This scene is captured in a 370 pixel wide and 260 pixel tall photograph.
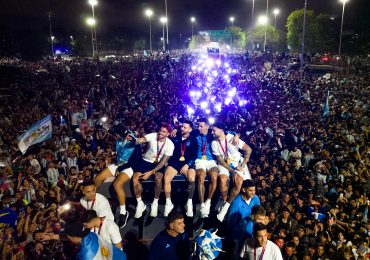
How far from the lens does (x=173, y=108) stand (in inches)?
623

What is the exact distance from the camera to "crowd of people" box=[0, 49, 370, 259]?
4857mm

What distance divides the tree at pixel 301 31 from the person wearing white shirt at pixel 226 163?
58.1 meters

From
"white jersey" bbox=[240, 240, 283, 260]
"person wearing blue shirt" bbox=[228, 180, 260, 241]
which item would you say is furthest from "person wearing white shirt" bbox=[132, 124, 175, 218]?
"white jersey" bbox=[240, 240, 283, 260]

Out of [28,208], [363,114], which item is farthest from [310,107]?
[28,208]

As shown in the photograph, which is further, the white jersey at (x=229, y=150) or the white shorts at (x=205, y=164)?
the white jersey at (x=229, y=150)

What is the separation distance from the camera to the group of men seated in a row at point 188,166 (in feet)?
18.3

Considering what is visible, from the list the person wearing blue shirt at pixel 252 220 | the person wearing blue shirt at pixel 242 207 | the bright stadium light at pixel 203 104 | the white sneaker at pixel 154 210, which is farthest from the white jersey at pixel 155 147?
the bright stadium light at pixel 203 104

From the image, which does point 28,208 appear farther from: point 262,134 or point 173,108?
point 173,108

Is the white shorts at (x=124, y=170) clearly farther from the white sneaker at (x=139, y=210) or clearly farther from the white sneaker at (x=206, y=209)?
the white sneaker at (x=206, y=209)

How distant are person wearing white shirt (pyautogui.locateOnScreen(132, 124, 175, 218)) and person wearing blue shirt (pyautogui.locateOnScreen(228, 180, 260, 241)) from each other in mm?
1371

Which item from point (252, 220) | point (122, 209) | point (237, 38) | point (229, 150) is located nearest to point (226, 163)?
point (229, 150)

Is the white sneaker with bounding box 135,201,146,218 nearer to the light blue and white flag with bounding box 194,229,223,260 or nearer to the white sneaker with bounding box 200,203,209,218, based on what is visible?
the white sneaker with bounding box 200,203,209,218

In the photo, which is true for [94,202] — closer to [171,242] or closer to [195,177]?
[171,242]

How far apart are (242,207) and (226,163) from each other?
43.1 inches
